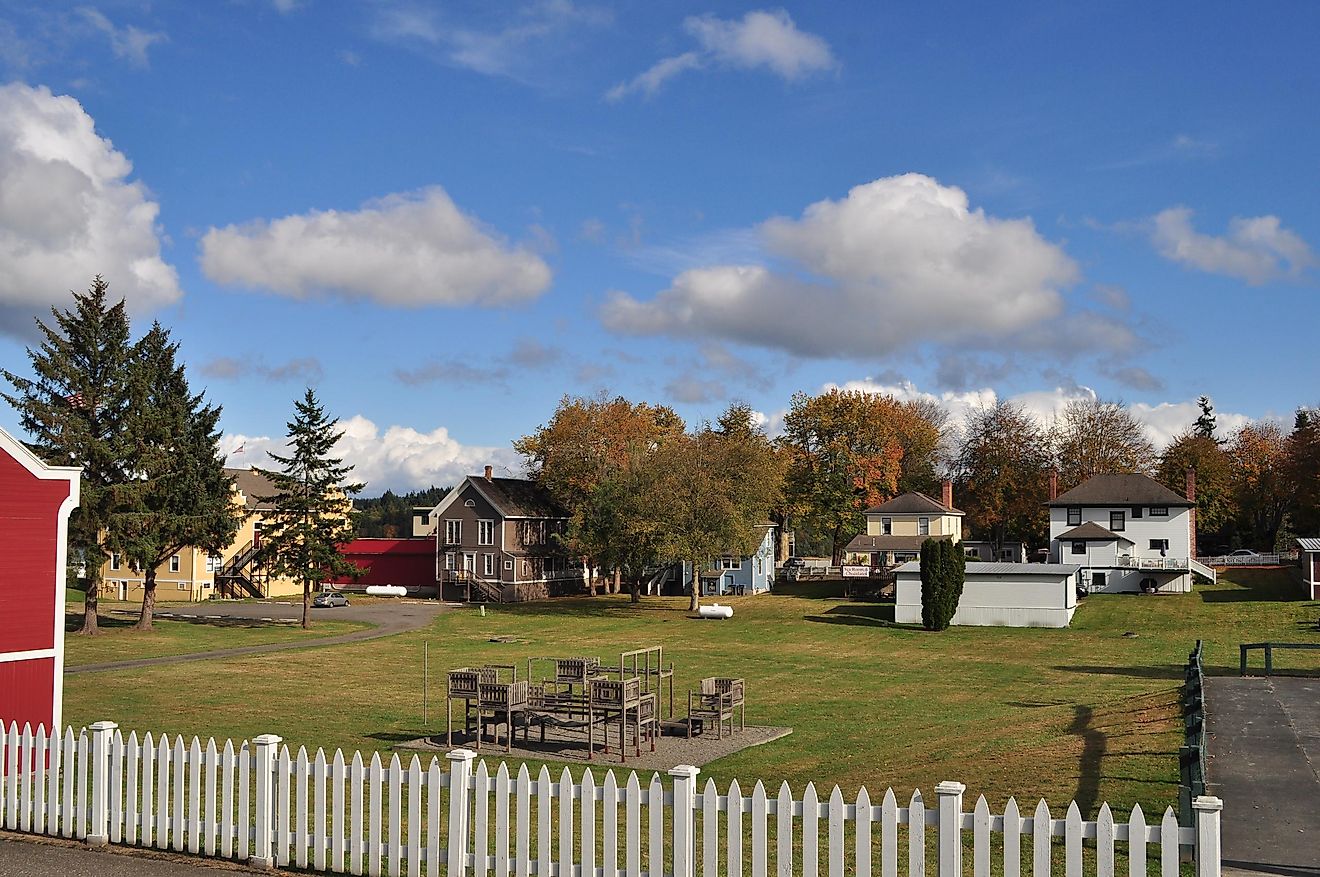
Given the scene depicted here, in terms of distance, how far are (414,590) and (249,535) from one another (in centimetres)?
1259

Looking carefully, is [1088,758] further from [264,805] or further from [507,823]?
[264,805]

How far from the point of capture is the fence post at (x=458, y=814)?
10125 mm

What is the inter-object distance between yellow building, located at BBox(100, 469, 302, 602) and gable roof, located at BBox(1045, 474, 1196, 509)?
5205 cm

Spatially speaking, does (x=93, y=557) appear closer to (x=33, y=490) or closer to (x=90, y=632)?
(x=90, y=632)

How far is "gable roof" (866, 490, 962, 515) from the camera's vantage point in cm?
8056

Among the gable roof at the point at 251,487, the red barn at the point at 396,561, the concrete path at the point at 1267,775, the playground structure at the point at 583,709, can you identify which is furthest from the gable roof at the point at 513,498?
the concrete path at the point at 1267,775

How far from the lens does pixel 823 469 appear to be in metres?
89.1

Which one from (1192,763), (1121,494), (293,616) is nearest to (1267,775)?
(1192,763)

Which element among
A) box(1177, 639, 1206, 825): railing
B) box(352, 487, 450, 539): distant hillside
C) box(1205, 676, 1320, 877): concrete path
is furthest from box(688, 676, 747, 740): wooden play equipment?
box(352, 487, 450, 539): distant hillside

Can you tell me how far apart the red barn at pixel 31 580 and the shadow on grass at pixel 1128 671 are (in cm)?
2979

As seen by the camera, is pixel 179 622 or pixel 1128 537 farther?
pixel 1128 537

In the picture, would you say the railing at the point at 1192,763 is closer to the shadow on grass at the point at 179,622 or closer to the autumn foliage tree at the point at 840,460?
the shadow on grass at the point at 179,622

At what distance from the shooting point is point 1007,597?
56.4 m

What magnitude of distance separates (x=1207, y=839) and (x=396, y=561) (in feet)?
272
